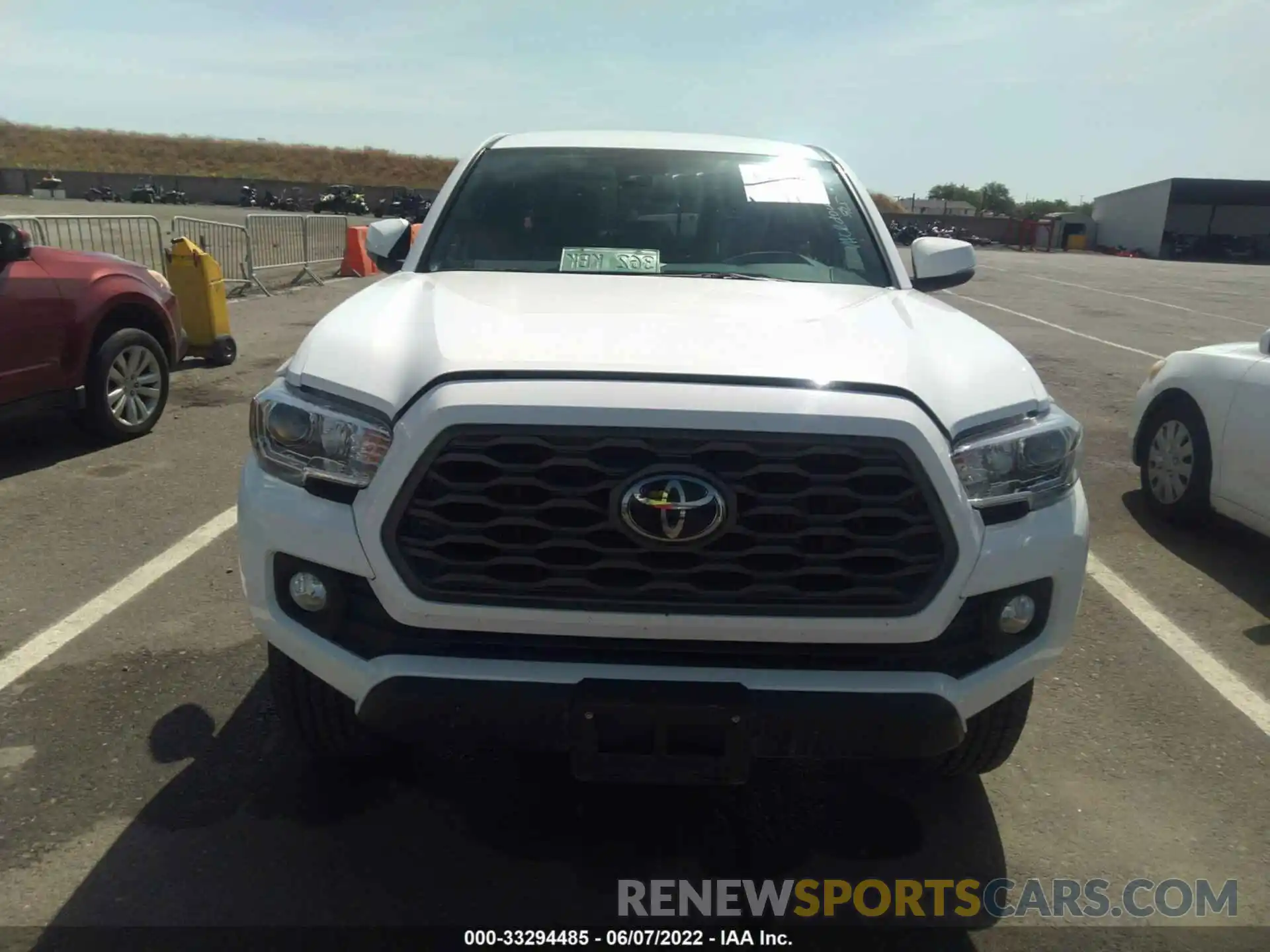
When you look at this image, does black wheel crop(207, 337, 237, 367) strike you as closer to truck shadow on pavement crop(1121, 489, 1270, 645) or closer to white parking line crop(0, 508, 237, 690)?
white parking line crop(0, 508, 237, 690)

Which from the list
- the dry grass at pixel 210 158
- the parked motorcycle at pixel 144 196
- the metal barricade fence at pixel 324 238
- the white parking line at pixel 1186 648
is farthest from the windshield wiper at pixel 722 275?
the dry grass at pixel 210 158

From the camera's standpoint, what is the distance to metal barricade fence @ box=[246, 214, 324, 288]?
15.4 metres

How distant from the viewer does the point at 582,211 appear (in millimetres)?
3805

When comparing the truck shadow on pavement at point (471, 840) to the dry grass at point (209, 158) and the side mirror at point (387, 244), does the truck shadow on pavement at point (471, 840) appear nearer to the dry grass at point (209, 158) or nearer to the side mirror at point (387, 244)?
the side mirror at point (387, 244)

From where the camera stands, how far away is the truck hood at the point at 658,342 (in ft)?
7.57

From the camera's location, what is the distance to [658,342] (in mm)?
2426

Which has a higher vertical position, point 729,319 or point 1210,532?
point 729,319

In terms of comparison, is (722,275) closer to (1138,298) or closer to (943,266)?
(943,266)

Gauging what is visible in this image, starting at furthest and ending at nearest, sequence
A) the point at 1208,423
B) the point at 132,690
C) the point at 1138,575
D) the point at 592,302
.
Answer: the point at 1208,423
the point at 1138,575
the point at 132,690
the point at 592,302

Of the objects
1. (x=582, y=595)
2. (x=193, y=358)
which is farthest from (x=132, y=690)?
(x=193, y=358)

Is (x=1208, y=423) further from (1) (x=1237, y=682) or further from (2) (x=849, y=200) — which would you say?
(2) (x=849, y=200)

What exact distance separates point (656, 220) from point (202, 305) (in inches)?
270

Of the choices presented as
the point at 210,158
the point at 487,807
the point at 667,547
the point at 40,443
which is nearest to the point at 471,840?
the point at 487,807

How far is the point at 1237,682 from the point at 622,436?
302cm
